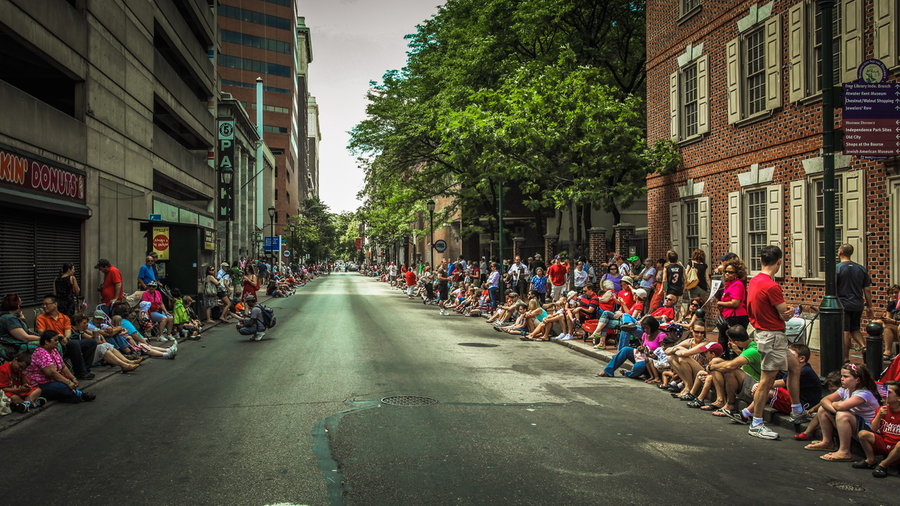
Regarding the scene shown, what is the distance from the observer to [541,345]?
15.6 m

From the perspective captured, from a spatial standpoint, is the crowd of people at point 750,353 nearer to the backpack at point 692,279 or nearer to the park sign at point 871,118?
the backpack at point 692,279

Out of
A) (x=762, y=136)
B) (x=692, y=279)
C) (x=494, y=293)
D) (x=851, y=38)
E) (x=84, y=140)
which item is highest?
(x=851, y=38)

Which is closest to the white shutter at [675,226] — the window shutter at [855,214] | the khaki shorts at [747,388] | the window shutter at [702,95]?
the window shutter at [702,95]

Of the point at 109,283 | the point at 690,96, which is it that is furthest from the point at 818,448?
the point at 690,96

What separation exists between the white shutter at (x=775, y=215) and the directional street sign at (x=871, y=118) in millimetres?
6681

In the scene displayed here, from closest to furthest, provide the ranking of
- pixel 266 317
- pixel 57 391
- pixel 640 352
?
pixel 57 391 → pixel 640 352 → pixel 266 317

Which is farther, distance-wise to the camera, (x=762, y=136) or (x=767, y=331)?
(x=762, y=136)

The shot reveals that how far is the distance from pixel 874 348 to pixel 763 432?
2.14 metres

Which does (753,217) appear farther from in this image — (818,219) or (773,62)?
(773,62)

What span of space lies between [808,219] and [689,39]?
22.7 ft

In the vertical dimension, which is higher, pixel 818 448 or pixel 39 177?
pixel 39 177

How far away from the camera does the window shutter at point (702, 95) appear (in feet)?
57.5

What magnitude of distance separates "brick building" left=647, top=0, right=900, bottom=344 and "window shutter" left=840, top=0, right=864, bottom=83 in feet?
0.08

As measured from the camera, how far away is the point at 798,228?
14.1 m
